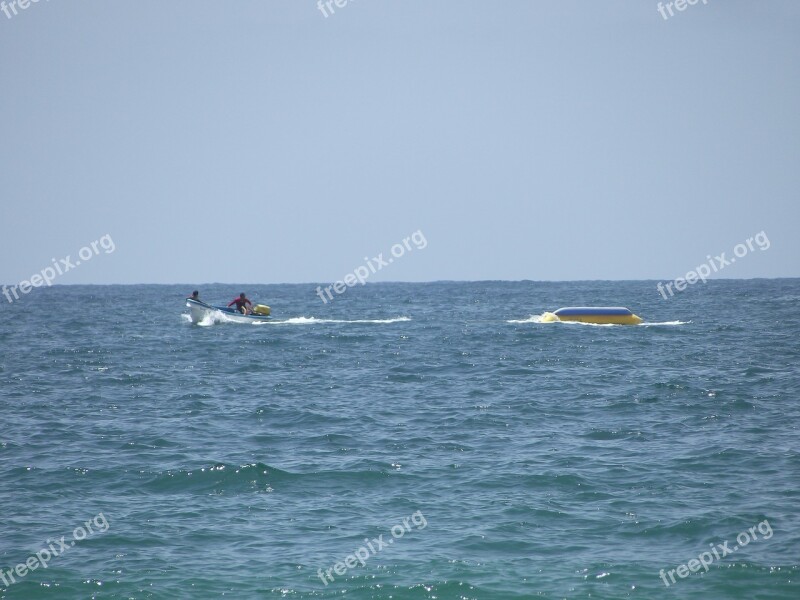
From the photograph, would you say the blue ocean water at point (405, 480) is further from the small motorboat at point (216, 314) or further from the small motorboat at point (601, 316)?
the small motorboat at point (216, 314)

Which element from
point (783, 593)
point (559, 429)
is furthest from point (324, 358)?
point (783, 593)

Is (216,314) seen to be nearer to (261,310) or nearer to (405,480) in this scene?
(261,310)

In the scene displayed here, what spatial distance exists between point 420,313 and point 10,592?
63.6 metres

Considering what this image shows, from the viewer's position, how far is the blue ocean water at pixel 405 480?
1274cm

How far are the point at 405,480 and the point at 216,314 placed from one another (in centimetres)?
4060

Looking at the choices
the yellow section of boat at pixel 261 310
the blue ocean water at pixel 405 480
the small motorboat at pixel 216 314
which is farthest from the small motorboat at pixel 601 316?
the small motorboat at pixel 216 314

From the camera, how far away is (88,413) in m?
24.8

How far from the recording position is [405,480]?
17.4 meters

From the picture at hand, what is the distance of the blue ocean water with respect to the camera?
12.7 metres

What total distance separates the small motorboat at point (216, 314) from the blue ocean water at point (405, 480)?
2034cm

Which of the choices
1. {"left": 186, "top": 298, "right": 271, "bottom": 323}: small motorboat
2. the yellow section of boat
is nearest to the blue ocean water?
{"left": 186, "top": 298, "right": 271, "bottom": 323}: small motorboat

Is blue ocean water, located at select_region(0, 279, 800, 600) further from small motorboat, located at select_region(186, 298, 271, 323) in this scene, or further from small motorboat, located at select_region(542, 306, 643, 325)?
small motorboat, located at select_region(186, 298, 271, 323)

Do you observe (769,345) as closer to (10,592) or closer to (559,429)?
(559,429)

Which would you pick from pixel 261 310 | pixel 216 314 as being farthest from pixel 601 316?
pixel 216 314
